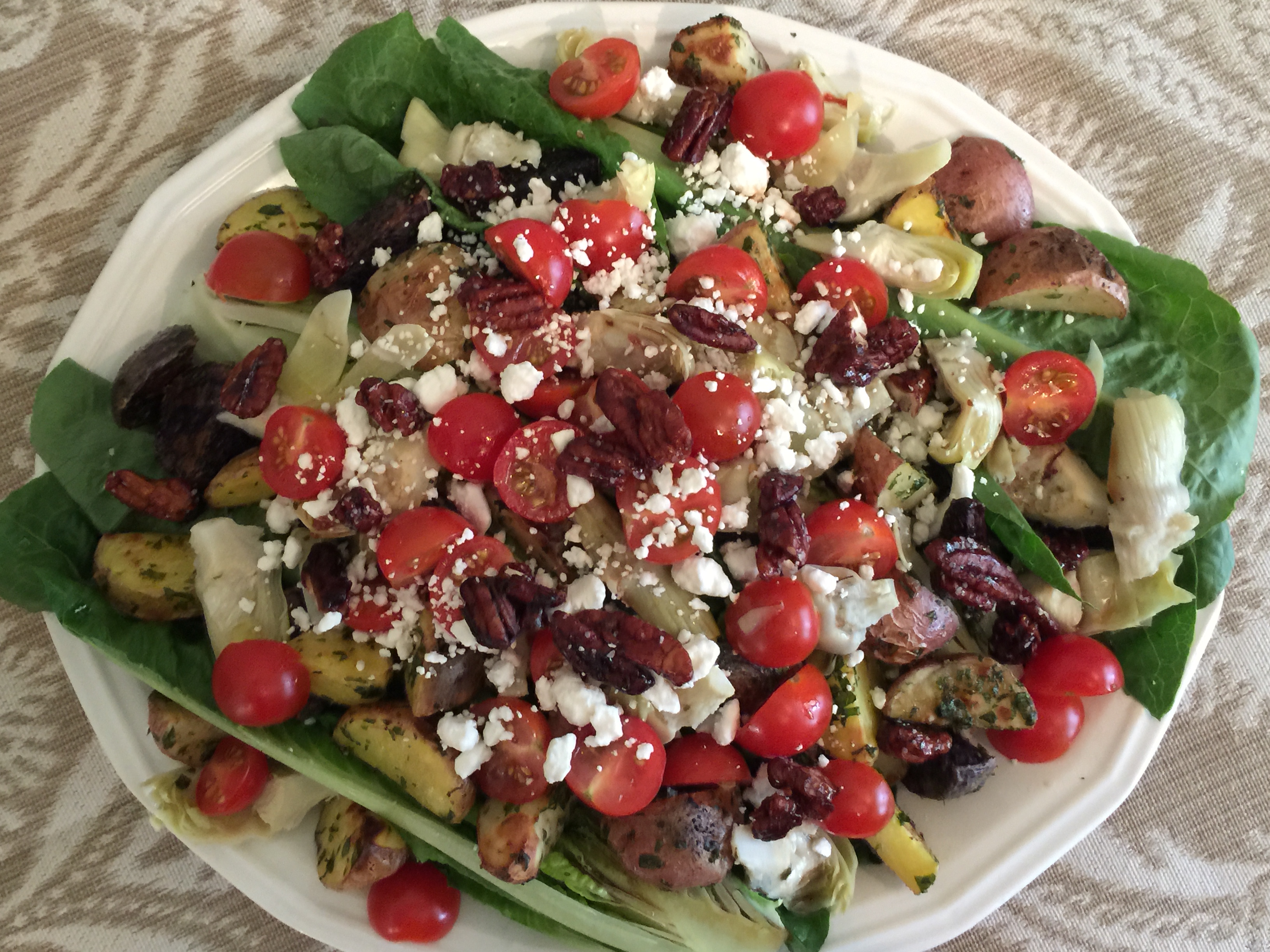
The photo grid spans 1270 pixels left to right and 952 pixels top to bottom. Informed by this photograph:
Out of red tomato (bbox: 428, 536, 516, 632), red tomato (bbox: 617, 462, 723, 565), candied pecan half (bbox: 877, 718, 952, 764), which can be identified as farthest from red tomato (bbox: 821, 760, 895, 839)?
red tomato (bbox: 428, 536, 516, 632)

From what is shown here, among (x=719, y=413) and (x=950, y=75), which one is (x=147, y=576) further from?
(x=950, y=75)

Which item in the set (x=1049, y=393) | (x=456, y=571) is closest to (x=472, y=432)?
(x=456, y=571)

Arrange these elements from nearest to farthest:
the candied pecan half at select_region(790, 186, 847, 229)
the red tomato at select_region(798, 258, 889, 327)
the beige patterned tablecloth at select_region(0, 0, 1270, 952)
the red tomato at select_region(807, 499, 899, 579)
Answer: the red tomato at select_region(807, 499, 899, 579) < the red tomato at select_region(798, 258, 889, 327) < the candied pecan half at select_region(790, 186, 847, 229) < the beige patterned tablecloth at select_region(0, 0, 1270, 952)

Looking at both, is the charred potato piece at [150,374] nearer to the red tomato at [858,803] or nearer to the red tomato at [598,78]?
the red tomato at [598,78]

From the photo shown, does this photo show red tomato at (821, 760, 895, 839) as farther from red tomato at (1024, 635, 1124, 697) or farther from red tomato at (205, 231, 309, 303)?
red tomato at (205, 231, 309, 303)

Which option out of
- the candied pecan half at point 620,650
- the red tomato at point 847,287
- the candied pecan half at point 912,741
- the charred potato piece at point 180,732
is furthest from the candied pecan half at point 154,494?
the candied pecan half at point 912,741

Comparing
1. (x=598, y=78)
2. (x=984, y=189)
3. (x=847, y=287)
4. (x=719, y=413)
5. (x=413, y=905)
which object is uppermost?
(x=598, y=78)

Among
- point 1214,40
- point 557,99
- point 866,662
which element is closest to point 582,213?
point 557,99
